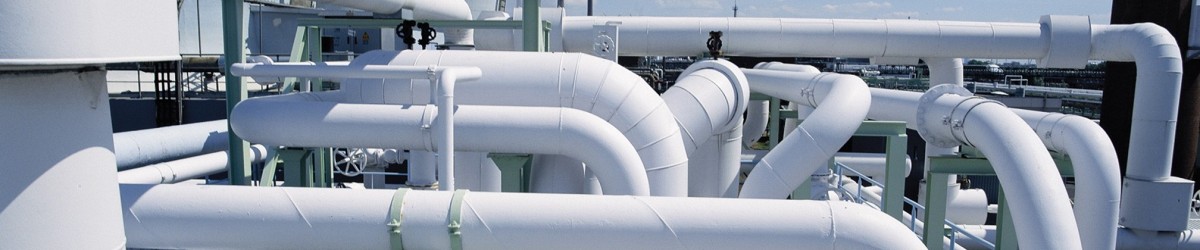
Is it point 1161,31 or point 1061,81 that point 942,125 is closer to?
point 1161,31

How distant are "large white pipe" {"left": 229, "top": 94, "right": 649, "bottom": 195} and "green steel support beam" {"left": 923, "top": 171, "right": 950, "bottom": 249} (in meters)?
2.73

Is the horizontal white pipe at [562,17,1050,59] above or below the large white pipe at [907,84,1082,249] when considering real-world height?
above

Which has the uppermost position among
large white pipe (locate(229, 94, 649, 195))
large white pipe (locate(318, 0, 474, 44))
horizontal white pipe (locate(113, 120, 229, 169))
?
large white pipe (locate(318, 0, 474, 44))

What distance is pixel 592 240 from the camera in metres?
3.34

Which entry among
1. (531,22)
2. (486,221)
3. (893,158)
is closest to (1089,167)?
(893,158)

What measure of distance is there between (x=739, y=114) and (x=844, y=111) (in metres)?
2.07

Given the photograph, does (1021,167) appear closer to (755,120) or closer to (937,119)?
(937,119)

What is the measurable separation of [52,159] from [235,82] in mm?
3725

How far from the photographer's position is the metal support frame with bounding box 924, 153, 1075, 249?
5926 millimetres

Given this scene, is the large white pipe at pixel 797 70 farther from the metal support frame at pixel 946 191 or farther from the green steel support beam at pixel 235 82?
the green steel support beam at pixel 235 82

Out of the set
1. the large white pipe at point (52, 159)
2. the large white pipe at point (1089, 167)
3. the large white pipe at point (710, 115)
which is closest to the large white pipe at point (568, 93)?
the large white pipe at point (710, 115)

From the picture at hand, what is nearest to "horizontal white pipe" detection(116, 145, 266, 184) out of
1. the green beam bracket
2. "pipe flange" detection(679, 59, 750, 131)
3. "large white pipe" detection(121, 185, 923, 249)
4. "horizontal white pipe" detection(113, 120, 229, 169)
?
"horizontal white pipe" detection(113, 120, 229, 169)

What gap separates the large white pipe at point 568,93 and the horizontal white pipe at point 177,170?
2.73m

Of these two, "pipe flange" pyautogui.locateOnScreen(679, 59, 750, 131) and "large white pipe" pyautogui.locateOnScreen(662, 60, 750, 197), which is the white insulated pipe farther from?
"pipe flange" pyautogui.locateOnScreen(679, 59, 750, 131)
